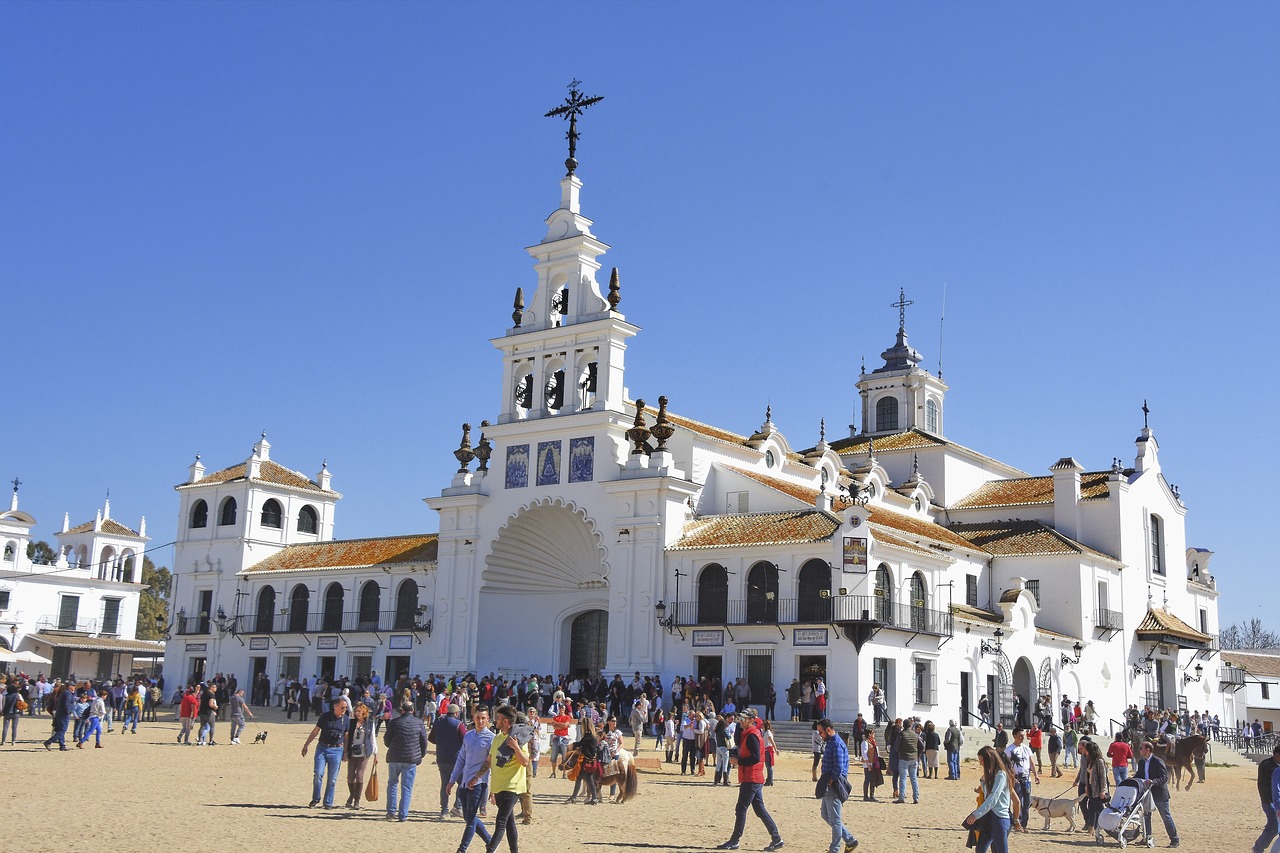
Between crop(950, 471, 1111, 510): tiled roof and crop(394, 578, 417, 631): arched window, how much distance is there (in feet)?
71.6

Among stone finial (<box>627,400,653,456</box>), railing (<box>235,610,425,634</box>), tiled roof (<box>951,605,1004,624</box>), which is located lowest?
railing (<box>235,610,425,634</box>)

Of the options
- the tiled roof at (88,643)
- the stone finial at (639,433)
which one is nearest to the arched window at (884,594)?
the stone finial at (639,433)

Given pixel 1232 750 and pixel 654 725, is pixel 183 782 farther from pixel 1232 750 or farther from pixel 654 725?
pixel 1232 750

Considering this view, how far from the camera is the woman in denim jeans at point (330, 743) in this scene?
18.3 metres

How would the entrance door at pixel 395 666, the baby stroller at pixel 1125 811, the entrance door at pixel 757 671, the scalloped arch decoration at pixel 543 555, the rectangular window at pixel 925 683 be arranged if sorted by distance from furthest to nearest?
the entrance door at pixel 395 666, the scalloped arch decoration at pixel 543 555, the rectangular window at pixel 925 683, the entrance door at pixel 757 671, the baby stroller at pixel 1125 811

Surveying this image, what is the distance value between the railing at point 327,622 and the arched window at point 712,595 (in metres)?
11.1

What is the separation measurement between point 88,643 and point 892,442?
40.3 m

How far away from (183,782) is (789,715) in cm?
1929

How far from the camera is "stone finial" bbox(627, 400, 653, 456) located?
41688 mm

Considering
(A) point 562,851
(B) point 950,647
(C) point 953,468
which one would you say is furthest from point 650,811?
(C) point 953,468

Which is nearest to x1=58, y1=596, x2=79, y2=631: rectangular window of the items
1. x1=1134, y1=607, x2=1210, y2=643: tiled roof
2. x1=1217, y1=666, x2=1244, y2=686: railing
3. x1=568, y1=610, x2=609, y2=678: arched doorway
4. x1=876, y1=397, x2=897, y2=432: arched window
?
x1=568, y1=610, x2=609, y2=678: arched doorway

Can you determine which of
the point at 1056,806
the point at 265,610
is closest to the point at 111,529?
the point at 265,610

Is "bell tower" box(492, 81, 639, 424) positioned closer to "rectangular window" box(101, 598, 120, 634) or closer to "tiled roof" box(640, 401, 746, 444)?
"tiled roof" box(640, 401, 746, 444)

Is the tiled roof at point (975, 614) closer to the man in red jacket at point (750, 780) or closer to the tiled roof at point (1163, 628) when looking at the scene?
the tiled roof at point (1163, 628)
